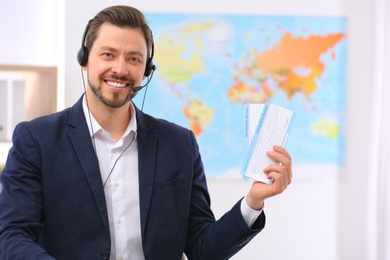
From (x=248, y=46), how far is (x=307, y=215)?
1.29 metres

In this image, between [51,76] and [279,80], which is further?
[279,80]

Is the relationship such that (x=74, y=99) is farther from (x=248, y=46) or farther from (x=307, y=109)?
(x=307, y=109)

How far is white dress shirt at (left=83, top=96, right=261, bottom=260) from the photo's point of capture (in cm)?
166

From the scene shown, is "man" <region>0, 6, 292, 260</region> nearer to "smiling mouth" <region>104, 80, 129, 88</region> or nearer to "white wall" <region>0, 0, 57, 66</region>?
"smiling mouth" <region>104, 80, 129, 88</region>

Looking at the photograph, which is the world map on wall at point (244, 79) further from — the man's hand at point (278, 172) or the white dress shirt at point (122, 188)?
the man's hand at point (278, 172)

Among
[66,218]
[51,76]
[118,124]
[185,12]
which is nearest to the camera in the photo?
[66,218]

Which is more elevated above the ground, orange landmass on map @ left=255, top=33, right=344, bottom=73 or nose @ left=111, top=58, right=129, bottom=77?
orange landmass on map @ left=255, top=33, right=344, bottom=73

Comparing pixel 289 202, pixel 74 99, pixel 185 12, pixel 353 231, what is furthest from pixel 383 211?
pixel 74 99

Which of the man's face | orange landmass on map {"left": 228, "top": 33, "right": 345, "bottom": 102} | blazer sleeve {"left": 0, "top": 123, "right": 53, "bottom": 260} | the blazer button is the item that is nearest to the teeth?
the man's face

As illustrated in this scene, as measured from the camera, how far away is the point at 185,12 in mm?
4055

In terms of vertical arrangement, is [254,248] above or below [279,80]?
below

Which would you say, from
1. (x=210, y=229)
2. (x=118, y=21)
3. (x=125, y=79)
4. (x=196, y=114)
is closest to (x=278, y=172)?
(x=210, y=229)

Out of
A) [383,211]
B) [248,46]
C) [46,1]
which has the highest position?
[46,1]

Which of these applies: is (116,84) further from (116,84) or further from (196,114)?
(196,114)
